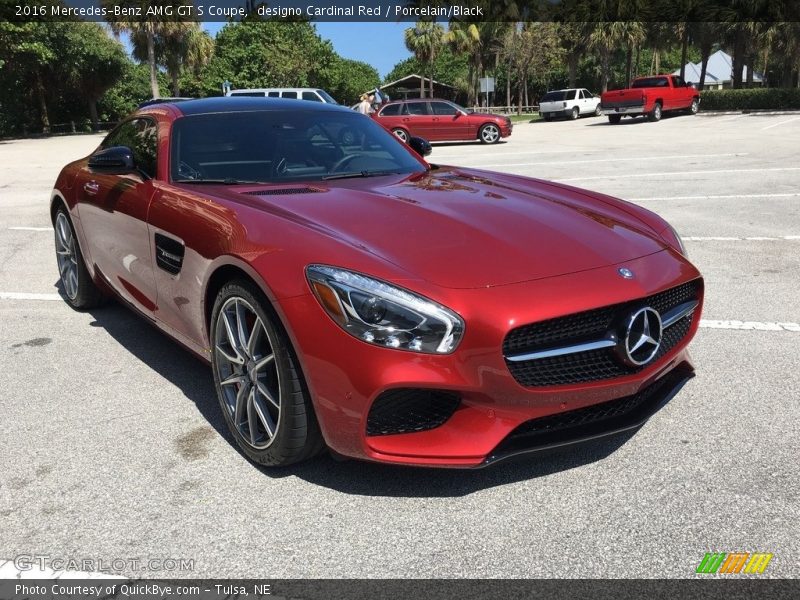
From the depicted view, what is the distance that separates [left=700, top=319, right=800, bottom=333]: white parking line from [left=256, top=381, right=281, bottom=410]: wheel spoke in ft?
9.59

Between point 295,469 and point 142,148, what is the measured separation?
2.22 meters

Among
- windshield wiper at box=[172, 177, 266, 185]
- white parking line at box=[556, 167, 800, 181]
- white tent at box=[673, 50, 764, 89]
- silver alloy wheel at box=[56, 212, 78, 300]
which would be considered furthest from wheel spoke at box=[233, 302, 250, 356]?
white tent at box=[673, 50, 764, 89]

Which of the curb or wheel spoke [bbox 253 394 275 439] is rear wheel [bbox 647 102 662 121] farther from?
wheel spoke [bbox 253 394 275 439]

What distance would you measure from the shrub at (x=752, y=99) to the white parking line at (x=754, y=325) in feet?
110

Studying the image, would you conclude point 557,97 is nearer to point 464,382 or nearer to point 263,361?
point 263,361

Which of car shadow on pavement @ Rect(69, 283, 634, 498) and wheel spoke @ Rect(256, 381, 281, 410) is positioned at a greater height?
wheel spoke @ Rect(256, 381, 281, 410)

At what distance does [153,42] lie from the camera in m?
42.1

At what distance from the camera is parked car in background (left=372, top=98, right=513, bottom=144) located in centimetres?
2303

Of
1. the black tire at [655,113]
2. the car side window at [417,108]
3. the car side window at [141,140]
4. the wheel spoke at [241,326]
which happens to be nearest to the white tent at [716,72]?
the black tire at [655,113]

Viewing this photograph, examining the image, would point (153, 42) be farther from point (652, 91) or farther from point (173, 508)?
point (173, 508)

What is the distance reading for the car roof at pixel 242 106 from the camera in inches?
165

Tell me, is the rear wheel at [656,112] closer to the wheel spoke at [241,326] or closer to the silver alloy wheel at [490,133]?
the silver alloy wheel at [490,133]

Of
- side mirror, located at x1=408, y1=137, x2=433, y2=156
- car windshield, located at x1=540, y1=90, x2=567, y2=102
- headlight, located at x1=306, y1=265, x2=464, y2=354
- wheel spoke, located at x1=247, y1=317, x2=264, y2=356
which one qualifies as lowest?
wheel spoke, located at x1=247, y1=317, x2=264, y2=356

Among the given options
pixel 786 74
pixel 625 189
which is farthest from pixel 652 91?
pixel 625 189
